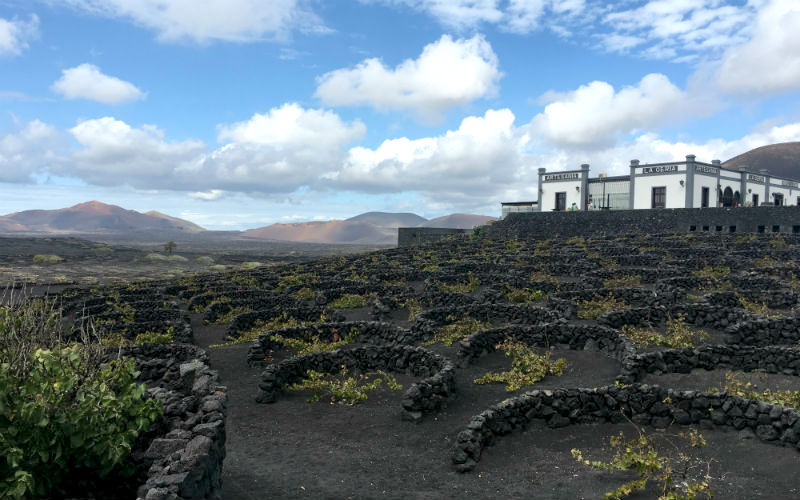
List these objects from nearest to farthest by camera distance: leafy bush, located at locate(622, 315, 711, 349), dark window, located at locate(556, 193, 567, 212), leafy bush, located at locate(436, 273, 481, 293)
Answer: leafy bush, located at locate(622, 315, 711, 349) < leafy bush, located at locate(436, 273, 481, 293) < dark window, located at locate(556, 193, 567, 212)

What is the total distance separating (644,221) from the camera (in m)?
54.0

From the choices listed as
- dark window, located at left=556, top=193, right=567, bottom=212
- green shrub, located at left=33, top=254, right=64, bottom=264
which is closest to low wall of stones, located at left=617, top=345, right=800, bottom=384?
dark window, located at left=556, top=193, right=567, bottom=212

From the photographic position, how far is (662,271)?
28.5 meters

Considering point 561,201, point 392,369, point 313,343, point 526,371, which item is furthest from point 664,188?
point 392,369

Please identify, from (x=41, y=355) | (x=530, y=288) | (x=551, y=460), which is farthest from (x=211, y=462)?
(x=530, y=288)

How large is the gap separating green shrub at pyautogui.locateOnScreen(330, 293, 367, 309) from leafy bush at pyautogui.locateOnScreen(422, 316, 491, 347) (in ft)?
25.1

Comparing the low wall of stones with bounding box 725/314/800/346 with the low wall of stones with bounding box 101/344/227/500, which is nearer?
the low wall of stones with bounding box 101/344/227/500

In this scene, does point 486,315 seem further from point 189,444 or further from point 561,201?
point 561,201

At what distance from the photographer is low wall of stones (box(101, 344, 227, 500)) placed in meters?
6.79

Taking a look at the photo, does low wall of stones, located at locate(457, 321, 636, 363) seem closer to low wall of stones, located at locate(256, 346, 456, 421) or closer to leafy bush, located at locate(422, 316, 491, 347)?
leafy bush, located at locate(422, 316, 491, 347)

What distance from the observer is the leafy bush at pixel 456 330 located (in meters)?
18.6

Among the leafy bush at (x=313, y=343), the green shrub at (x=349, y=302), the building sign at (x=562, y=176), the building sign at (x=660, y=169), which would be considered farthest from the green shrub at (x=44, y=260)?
the building sign at (x=660, y=169)

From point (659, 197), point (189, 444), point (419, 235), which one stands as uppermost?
point (659, 197)

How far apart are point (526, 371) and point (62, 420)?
1135 cm
